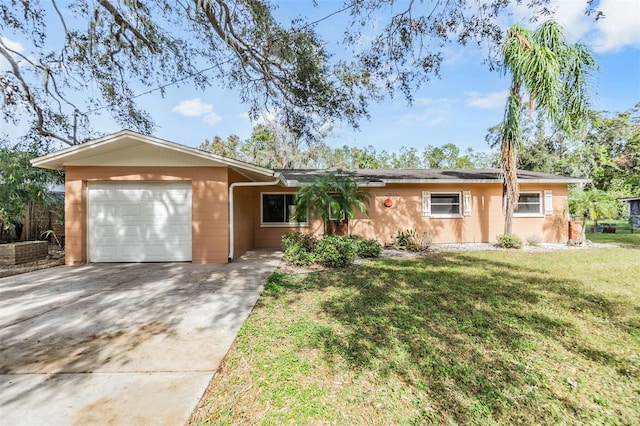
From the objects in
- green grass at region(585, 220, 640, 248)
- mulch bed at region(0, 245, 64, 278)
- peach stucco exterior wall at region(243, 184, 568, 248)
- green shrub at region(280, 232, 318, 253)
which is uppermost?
peach stucco exterior wall at region(243, 184, 568, 248)

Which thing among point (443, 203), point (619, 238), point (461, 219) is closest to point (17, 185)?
point (443, 203)

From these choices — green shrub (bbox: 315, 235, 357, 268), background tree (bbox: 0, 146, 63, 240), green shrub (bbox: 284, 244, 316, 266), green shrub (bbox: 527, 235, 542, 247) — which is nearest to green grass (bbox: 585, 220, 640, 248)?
green shrub (bbox: 527, 235, 542, 247)

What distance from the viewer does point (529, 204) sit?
1117 cm

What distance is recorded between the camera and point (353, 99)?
8844mm

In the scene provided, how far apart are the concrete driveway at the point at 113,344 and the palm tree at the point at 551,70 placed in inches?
379

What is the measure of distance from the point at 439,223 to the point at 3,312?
11.4 m

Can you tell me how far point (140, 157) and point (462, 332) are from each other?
25.9 ft

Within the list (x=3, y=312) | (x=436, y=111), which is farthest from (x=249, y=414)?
(x=436, y=111)

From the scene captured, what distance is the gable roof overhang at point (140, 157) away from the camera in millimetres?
6875

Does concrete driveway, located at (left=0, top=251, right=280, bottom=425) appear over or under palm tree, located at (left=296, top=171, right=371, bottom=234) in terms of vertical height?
under

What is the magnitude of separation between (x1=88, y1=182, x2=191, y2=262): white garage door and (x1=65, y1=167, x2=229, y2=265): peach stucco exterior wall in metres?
0.22

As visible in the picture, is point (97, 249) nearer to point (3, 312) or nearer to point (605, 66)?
point (3, 312)

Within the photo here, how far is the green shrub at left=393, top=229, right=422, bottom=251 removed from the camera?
9477 mm

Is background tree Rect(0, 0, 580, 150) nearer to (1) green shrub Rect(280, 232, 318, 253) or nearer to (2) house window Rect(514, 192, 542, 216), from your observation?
(1) green shrub Rect(280, 232, 318, 253)
